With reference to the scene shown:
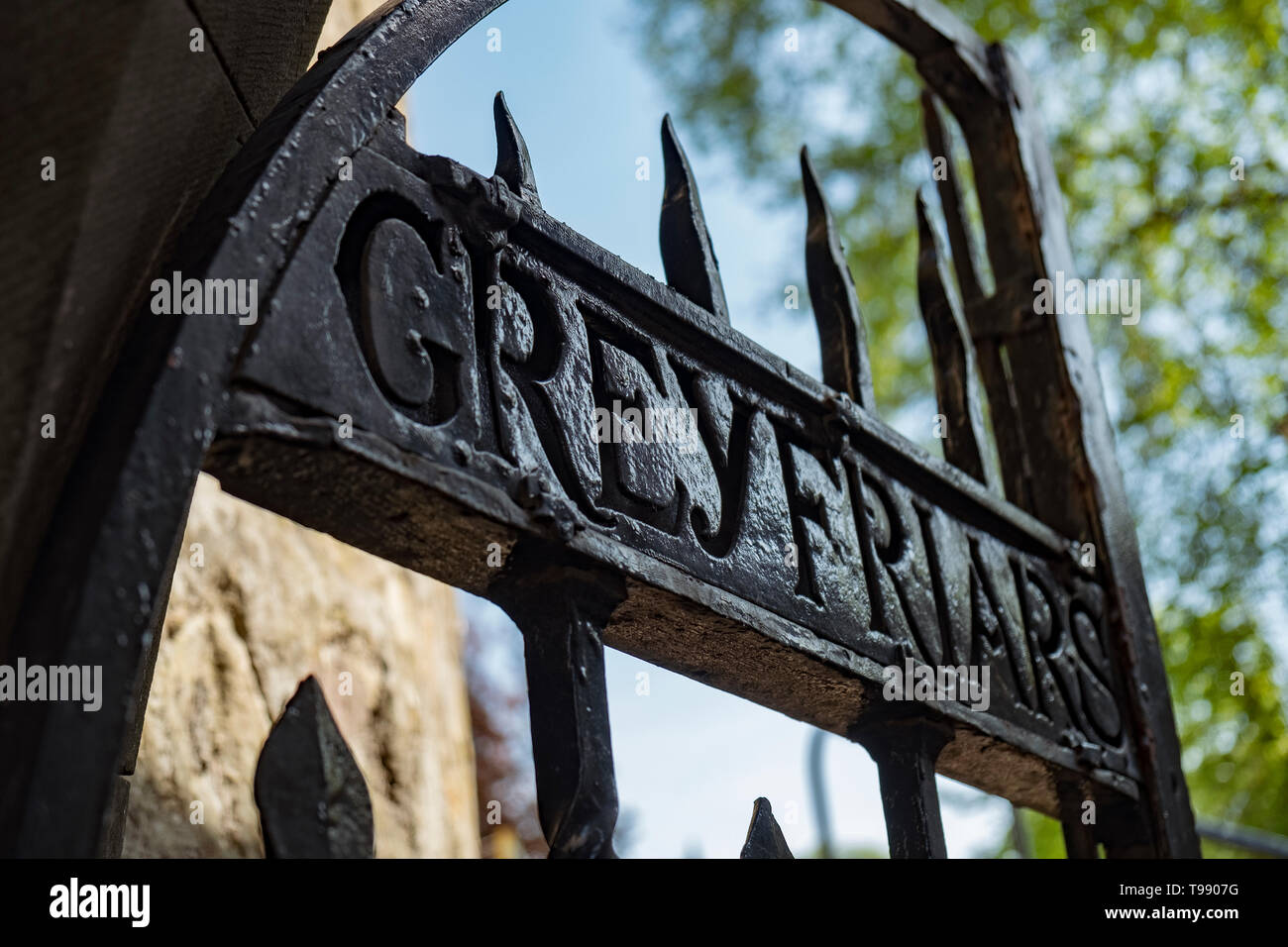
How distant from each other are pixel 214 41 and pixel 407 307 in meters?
0.25

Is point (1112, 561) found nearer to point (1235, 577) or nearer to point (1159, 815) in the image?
point (1159, 815)

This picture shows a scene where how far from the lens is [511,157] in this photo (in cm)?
117

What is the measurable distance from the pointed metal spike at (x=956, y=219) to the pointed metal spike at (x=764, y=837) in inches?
54.2

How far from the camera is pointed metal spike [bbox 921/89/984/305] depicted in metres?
2.15

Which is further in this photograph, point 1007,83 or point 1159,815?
point 1007,83

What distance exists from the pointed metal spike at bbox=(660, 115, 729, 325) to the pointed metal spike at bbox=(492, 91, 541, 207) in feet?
0.83

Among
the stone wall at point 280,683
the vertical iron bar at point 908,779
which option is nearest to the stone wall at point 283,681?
the stone wall at point 280,683

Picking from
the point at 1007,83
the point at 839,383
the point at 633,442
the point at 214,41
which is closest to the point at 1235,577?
the point at 1007,83

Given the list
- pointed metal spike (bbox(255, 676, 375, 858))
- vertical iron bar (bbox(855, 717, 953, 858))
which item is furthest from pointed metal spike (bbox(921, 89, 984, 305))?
pointed metal spike (bbox(255, 676, 375, 858))

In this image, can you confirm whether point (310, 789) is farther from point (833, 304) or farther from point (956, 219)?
point (956, 219)


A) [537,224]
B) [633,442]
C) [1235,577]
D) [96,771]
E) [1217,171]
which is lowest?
[96,771]

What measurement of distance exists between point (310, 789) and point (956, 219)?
1.76 meters

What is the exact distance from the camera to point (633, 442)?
1.15 meters

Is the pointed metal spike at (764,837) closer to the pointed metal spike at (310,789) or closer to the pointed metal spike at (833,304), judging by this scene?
the pointed metal spike at (310,789)
